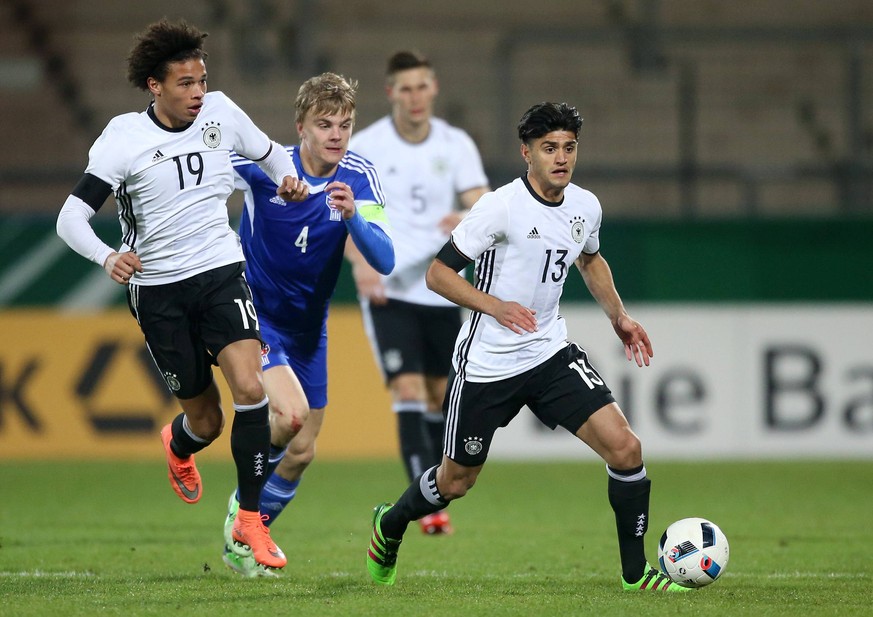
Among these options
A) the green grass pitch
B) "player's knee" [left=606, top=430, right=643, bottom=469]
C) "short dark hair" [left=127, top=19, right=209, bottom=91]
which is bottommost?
the green grass pitch

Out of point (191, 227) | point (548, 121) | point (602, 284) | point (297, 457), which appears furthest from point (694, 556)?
point (191, 227)

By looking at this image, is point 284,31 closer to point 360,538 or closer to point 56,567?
point 360,538

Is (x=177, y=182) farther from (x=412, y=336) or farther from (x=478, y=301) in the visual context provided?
(x=412, y=336)

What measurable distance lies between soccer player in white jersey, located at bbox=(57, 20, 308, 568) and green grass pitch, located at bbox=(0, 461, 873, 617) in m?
0.75

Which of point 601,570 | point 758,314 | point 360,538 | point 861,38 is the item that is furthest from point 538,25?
point 601,570

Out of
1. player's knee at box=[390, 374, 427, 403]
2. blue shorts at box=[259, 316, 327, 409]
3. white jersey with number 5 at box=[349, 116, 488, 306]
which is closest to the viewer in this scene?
blue shorts at box=[259, 316, 327, 409]

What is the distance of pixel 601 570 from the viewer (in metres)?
6.91

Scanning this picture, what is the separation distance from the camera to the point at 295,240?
6.88m

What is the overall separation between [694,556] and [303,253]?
2.39 metres

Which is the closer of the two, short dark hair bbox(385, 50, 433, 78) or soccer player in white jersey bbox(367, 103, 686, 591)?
soccer player in white jersey bbox(367, 103, 686, 591)

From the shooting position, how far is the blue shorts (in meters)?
7.06

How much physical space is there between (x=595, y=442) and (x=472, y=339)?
2.34 ft

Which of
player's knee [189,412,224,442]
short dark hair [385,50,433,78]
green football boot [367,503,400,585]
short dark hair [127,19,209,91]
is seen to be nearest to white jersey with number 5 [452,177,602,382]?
green football boot [367,503,400,585]

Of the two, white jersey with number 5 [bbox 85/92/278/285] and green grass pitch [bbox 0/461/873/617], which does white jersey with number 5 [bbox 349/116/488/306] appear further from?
white jersey with number 5 [bbox 85/92/278/285]
